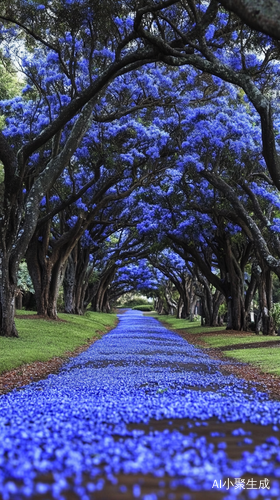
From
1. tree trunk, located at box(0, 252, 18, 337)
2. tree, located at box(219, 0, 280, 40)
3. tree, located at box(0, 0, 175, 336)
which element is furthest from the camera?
tree trunk, located at box(0, 252, 18, 337)

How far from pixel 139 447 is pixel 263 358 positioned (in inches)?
389

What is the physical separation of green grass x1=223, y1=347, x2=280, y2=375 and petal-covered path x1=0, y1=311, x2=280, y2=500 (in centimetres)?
455

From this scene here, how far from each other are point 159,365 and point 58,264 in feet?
50.0

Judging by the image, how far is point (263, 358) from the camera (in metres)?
12.5

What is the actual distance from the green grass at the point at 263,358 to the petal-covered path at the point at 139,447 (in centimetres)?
455

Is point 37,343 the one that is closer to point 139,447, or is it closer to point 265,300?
point 265,300

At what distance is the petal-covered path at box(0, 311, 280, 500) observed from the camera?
2756mm

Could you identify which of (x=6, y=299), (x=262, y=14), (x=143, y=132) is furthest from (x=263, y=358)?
(x=143, y=132)

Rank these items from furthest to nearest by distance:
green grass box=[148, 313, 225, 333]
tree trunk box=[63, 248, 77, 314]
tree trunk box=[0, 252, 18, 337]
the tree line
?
tree trunk box=[63, 248, 77, 314]
green grass box=[148, 313, 225, 333]
tree trunk box=[0, 252, 18, 337]
the tree line

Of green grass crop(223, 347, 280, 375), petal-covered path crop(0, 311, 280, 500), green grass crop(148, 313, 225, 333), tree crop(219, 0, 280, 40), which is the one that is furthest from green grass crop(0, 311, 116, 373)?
green grass crop(148, 313, 225, 333)

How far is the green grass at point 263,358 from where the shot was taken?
35.2ft

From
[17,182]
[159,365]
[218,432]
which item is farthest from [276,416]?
[17,182]

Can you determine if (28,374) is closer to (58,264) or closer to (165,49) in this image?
(165,49)

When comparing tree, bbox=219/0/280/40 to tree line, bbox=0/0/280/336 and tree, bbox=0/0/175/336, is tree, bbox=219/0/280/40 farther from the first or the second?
tree, bbox=0/0/175/336
